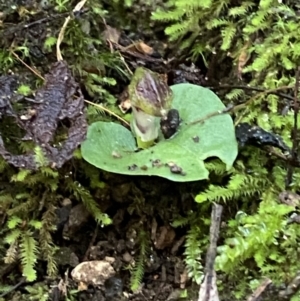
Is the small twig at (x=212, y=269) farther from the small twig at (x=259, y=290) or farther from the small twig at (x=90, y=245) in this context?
the small twig at (x=90, y=245)

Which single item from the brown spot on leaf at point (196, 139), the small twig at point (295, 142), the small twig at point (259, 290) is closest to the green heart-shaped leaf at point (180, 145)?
the brown spot on leaf at point (196, 139)

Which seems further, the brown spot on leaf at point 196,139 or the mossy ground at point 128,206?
the brown spot on leaf at point 196,139

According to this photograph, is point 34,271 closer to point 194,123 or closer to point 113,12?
point 194,123

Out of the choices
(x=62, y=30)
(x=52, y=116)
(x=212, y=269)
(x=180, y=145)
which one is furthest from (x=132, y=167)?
(x=62, y=30)

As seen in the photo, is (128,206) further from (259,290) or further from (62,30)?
(62,30)

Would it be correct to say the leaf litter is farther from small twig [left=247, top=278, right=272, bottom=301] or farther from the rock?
small twig [left=247, top=278, right=272, bottom=301]

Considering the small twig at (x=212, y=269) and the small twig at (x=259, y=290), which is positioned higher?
the small twig at (x=212, y=269)

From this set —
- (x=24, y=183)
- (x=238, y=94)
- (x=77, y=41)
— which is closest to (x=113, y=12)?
(x=77, y=41)
